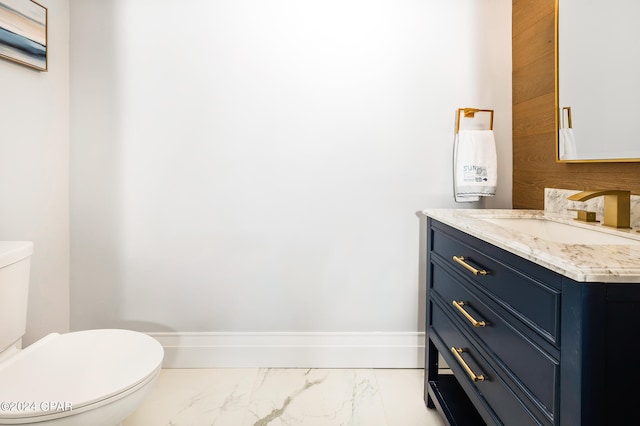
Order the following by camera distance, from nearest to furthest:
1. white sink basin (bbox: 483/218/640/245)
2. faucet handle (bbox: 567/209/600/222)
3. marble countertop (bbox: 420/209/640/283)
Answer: marble countertop (bbox: 420/209/640/283) → white sink basin (bbox: 483/218/640/245) → faucet handle (bbox: 567/209/600/222)

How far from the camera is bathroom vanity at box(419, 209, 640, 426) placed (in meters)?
0.72

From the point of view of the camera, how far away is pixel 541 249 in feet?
2.83

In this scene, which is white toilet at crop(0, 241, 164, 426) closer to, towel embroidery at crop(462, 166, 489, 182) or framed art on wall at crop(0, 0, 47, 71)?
framed art on wall at crop(0, 0, 47, 71)

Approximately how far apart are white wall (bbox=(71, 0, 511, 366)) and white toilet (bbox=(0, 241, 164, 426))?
0.63 meters


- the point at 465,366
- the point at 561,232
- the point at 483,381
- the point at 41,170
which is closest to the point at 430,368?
the point at 465,366

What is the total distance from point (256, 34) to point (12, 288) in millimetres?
1520

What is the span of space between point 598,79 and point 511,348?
1042mm

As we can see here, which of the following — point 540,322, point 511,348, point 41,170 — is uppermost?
point 41,170

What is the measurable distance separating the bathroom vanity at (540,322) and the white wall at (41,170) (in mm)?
1804

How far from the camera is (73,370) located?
1184mm

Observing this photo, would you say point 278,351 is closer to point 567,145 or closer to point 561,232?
point 561,232

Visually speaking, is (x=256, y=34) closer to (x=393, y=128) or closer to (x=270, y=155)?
(x=270, y=155)

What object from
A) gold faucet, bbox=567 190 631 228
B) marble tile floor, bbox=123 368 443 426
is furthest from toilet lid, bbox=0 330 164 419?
gold faucet, bbox=567 190 631 228

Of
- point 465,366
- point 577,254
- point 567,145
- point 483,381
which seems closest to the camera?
point 577,254
